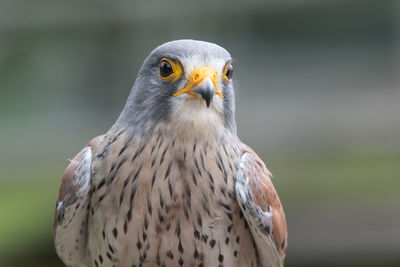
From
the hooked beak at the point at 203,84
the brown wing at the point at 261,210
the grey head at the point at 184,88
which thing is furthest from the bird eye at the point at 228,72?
the brown wing at the point at 261,210

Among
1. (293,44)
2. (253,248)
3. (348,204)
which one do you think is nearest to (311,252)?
(348,204)

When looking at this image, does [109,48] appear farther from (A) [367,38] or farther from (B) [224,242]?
(B) [224,242]

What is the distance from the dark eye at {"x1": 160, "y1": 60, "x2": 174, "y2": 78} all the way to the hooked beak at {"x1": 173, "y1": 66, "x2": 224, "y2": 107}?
107mm

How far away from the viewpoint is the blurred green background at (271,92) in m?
7.12

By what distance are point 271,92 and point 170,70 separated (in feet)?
20.3

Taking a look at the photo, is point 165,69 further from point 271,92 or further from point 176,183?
point 271,92

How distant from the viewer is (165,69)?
2.75 meters

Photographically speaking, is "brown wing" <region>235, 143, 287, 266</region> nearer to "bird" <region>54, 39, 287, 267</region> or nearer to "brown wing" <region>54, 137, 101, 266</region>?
"bird" <region>54, 39, 287, 267</region>

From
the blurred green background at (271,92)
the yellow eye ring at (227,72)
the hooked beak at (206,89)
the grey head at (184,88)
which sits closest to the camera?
the hooked beak at (206,89)

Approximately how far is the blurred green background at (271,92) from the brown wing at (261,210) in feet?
13.7

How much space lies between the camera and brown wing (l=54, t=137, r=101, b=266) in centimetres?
280

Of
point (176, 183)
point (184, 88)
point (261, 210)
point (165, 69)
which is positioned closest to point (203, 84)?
point (184, 88)

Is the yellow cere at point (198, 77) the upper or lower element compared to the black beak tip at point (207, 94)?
upper

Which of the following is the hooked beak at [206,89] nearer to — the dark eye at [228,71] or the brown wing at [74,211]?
the dark eye at [228,71]
